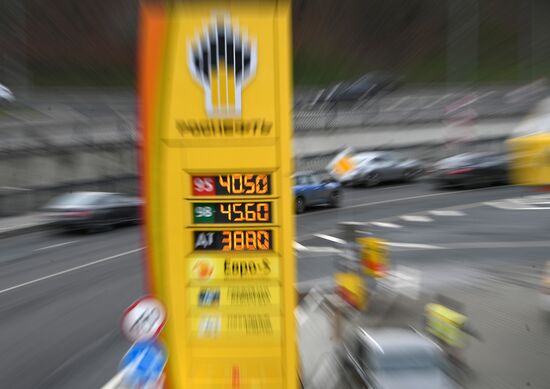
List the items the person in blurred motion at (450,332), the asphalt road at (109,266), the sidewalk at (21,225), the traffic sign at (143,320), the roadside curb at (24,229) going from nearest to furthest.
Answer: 1. the traffic sign at (143,320)
2. the person in blurred motion at (450,332)
3. the asphalt road at (109,266)
4. the roadside curb at (24,229)
5. the sidewalk at (21,225)

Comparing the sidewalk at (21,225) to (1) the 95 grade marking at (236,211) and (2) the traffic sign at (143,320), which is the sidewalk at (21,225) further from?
(1) the 95 grade marking at (236,211)

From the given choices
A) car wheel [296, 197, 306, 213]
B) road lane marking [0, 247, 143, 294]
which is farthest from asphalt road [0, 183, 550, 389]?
car wheel [296, 197, 306, 213]

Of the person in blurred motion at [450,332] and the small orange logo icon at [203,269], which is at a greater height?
the small orange logo icon at [203,269]

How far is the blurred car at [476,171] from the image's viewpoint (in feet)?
63.8

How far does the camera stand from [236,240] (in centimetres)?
342

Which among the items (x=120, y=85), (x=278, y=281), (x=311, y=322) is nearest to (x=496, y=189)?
(x=311, y=322)

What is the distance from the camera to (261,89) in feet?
10.9

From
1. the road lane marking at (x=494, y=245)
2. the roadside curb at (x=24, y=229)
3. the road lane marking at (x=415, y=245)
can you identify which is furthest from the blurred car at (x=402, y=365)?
the roadside curb at (x=24, y=229)

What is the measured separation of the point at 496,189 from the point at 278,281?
18.5 metres

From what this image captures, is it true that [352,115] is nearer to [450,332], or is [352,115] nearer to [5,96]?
[5,96]

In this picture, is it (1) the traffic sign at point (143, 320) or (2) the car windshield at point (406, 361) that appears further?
(2) the car windshield at point (406, 361)

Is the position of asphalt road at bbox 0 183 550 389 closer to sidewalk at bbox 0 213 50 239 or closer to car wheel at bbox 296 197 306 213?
car wheel at bbox 296 197 306 213

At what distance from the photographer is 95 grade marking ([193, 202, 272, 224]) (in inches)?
133

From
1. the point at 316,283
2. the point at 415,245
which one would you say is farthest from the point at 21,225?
the point at 415,245
